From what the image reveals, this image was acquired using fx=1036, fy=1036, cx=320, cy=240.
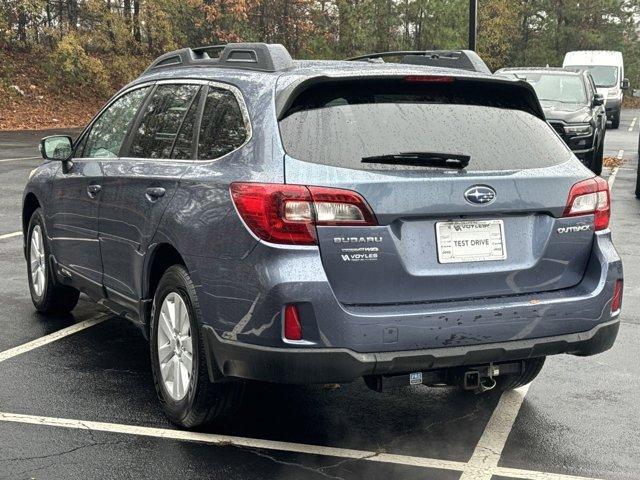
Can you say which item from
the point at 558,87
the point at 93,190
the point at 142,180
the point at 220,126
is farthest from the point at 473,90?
the point at 558,87

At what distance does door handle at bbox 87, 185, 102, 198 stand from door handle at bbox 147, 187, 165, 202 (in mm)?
821

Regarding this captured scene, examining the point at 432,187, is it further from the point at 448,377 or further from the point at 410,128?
the point at 448,377

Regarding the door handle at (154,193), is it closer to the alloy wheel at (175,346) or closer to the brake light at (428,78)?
the alloy wheel at (175,346)

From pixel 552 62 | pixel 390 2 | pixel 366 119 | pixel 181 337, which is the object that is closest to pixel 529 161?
pixel 366 119

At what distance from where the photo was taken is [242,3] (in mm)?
37250

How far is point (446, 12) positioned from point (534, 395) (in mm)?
43972

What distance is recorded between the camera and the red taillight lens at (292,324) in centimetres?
416

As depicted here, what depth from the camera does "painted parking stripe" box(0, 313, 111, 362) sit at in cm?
632

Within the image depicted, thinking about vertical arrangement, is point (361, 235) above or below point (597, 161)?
above

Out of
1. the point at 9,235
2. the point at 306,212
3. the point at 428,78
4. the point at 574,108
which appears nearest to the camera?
the point at 306,212

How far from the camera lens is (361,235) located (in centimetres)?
418

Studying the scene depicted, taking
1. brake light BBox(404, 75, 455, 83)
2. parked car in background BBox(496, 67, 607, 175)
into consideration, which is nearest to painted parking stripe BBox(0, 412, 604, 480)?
brake light BBox(404, 75, 455, 83)

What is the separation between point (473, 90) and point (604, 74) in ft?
115

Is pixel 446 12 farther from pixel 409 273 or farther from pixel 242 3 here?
pixel 409 273
